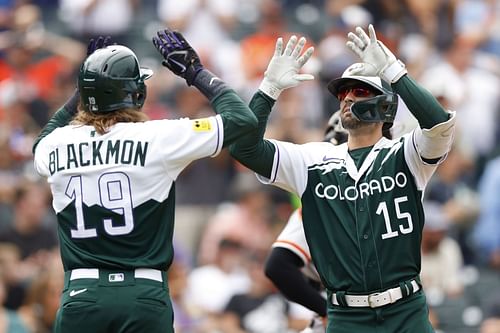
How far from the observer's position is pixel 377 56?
19.6 feet

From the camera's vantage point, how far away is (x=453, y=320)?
9555mm

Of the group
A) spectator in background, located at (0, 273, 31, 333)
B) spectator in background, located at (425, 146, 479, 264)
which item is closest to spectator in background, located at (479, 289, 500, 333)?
spectator in background, located at (425, 146, 479, 264)

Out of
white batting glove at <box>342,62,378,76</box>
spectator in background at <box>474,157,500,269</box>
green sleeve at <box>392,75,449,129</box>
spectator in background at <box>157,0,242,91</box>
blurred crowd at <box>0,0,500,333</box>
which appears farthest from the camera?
spectator in background at <box>157,0,242,91</box>

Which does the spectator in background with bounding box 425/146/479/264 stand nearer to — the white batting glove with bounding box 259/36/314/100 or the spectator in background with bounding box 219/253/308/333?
the spectator in background with bounding box 219/253/308/333

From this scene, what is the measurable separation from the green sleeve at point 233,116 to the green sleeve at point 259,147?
275 millimetres

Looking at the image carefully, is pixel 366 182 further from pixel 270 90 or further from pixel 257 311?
pixel 257 311

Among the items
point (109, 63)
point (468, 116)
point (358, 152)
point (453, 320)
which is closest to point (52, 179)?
point (109, 63)

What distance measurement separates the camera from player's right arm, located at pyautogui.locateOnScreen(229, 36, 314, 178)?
20.1 ft

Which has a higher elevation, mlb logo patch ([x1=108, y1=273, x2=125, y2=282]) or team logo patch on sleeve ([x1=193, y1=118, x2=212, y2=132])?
team logo patch on sleeve ([x1=193, y1=118, x2=212, y2=132])

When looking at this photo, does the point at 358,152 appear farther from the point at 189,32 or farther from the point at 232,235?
the point at 189,32

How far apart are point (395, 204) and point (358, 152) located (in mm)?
387

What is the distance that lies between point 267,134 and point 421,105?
6295mm

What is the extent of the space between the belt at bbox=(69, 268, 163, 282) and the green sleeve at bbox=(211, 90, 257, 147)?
2.34 ft

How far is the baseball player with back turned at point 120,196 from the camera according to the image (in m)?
5.55
